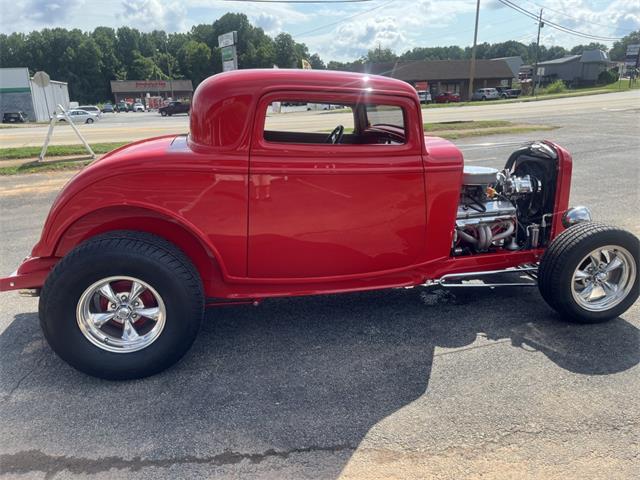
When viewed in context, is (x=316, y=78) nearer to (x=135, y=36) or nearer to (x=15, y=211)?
(x=15, y=211)

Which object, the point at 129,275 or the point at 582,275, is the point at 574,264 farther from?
the point at 129,275

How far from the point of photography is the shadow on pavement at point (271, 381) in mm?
2602

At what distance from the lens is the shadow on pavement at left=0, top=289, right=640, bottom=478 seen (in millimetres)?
2602

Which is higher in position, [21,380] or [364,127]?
[364,127]

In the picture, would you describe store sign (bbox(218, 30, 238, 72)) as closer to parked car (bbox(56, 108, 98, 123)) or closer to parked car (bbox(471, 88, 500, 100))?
parked car (bbox(56, 108, 98, 123))

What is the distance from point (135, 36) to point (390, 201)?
128 metres

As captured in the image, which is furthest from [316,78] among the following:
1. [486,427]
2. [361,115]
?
[486,427]

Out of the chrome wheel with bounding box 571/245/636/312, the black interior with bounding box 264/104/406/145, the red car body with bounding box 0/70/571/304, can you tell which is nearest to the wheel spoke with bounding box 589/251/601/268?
the chrome wheel with bounding box 571/245/636/312

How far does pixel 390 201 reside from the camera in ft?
11.4

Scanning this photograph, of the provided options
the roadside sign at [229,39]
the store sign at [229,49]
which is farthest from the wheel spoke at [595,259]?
the roadside sign at [229,39]

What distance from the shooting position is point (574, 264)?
145 inches

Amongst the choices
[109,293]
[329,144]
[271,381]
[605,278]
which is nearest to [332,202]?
[329,144]

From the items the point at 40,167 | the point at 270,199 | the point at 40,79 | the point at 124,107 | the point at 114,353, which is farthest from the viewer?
the point at 124,107

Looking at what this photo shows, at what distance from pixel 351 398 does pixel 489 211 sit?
2.11 meters
